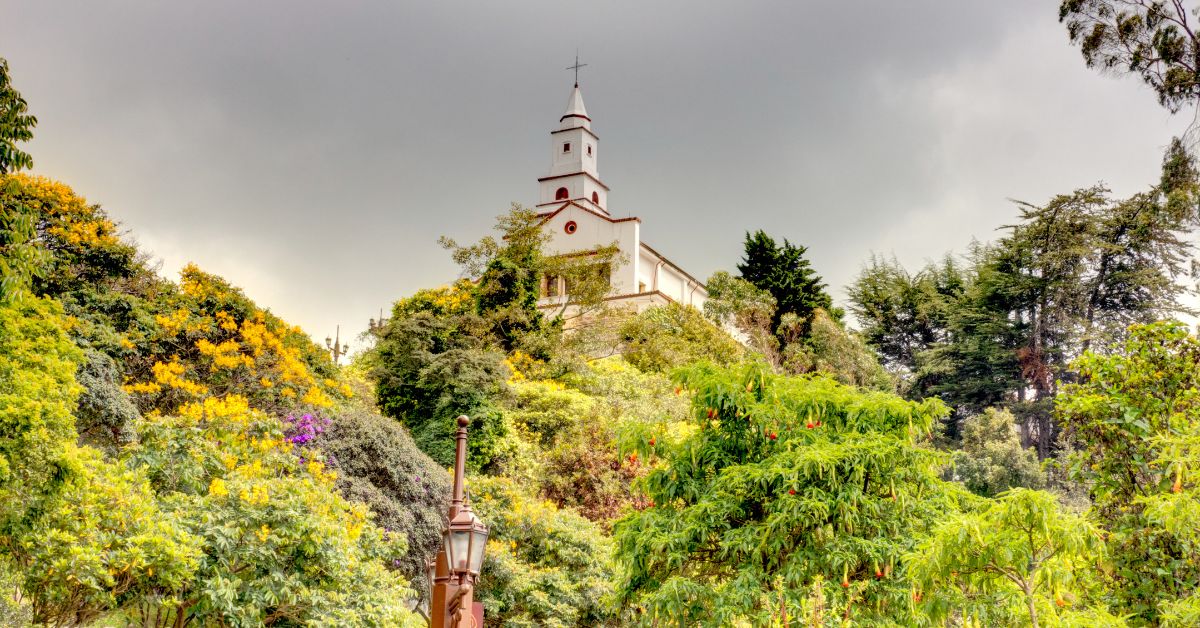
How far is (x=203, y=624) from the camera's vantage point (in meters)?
13.5

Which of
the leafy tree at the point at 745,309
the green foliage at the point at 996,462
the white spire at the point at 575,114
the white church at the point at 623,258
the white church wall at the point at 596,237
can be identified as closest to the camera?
the green foliage at the point at 996,462

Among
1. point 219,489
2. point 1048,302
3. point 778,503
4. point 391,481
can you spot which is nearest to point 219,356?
point 391,481

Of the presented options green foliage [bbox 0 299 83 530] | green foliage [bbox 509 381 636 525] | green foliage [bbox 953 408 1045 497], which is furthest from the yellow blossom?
green foliage [bbox 953 408 1045 497]

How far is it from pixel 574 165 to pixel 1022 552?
4914 cm

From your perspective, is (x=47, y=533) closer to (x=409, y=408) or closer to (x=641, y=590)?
(x=641, y=590)

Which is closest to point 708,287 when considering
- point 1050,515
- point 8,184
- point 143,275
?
point 143,275

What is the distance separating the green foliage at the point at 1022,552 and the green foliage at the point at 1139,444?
0.41m

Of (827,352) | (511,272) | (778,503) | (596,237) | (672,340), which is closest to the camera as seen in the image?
(778,503)

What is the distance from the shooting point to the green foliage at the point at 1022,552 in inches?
317

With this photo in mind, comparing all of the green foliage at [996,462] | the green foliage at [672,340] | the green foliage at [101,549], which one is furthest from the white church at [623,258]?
the green foliage at [101,549]

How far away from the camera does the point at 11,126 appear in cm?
1241

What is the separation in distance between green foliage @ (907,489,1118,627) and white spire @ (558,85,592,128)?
1955 inches

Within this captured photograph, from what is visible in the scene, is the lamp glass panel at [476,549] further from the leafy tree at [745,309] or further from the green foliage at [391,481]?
the leafy tree at [745,309]

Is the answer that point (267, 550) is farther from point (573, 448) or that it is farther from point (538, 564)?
point (573, 448)
